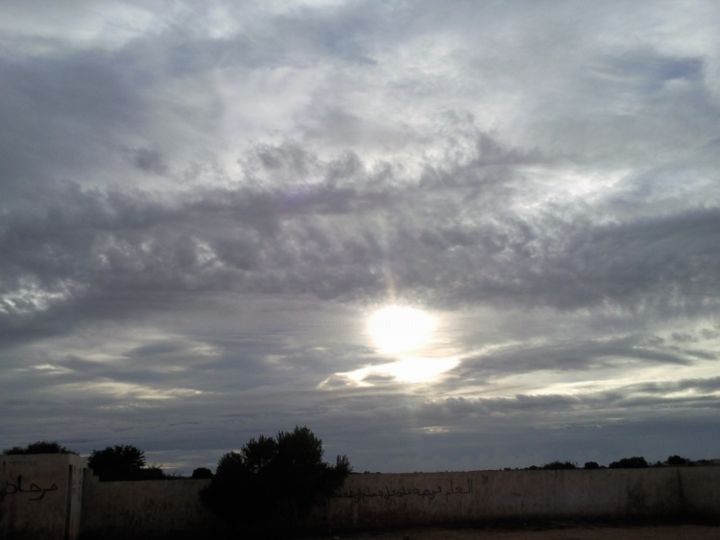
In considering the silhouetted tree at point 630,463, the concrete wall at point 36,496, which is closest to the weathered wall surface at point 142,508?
the concrete wall at point 36,496

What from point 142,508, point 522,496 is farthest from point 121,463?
point 522,496

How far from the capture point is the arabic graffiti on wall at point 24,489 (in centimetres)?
2558

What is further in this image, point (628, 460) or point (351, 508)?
point (628, 460)

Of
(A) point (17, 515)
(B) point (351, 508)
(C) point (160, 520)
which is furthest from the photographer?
(B) point (351, 508)

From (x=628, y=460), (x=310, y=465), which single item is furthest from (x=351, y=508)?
(x=628, y=460)

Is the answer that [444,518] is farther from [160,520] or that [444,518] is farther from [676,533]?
[160,520]

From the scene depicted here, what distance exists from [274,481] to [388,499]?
4958mm

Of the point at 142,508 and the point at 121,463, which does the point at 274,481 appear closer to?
the point at 142,508

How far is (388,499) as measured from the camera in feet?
102

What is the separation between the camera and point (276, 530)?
29750mm

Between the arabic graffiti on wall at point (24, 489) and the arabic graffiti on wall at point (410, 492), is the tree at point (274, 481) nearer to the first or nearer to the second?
the arabic graffiti on wall at point (410, 492)

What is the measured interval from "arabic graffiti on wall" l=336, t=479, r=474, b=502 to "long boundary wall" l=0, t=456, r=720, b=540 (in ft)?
0.13

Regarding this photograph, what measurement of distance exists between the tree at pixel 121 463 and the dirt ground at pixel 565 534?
13.0 metres

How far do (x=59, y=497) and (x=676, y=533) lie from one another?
22.1 metres
